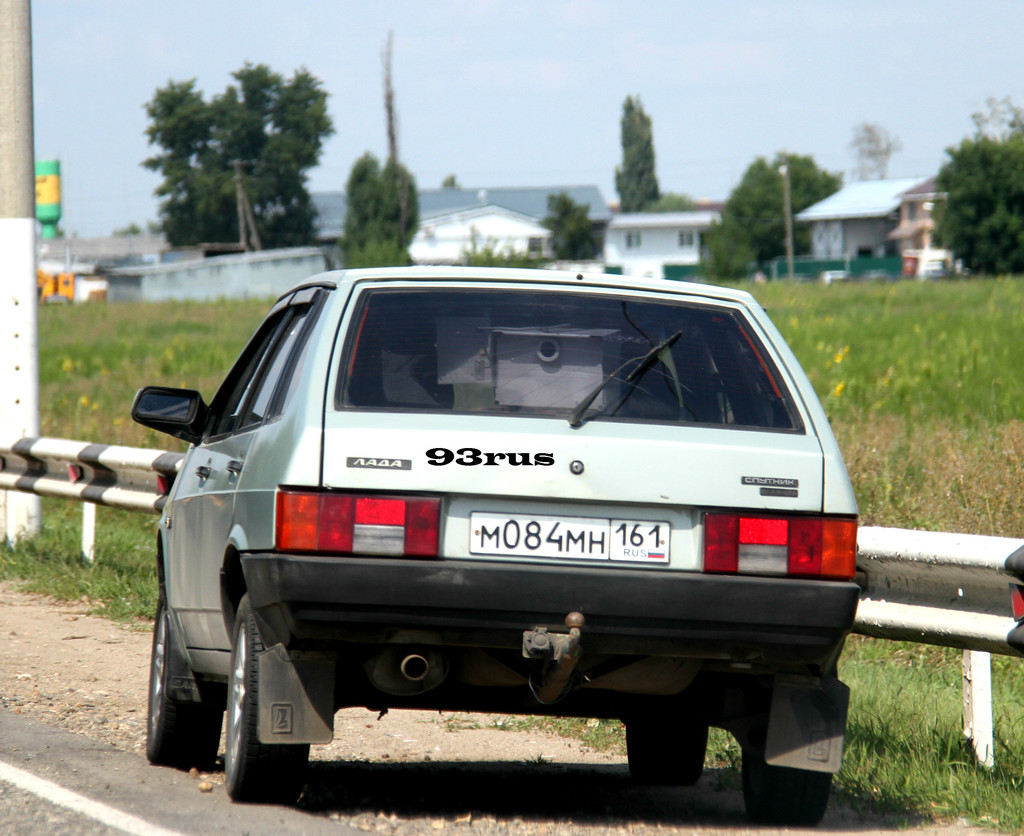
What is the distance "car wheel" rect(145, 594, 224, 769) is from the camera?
5422mm

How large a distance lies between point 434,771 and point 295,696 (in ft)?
5.00

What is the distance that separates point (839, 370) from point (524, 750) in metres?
17.9

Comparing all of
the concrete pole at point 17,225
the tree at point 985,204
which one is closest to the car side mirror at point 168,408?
the concrete pole at point 17,225

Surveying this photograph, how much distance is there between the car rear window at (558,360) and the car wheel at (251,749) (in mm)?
824

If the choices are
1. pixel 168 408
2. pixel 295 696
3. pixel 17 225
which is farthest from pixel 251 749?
pixel 17 225

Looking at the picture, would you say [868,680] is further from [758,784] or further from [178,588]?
[178,588]

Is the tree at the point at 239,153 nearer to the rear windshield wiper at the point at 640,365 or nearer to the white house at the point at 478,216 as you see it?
the white house at the point at 478,216

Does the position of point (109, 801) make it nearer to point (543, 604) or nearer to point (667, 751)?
point (543, 604)

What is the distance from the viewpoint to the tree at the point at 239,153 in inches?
4131

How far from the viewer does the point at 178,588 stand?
18.3 feet

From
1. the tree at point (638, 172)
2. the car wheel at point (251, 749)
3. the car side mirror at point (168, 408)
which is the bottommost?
the car wheel at point (251, 749)

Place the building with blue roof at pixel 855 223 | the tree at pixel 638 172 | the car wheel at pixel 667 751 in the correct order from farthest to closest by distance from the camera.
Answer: the tree at pixel 638 172 < the building with blue roof at pixel 855 223 < the car wheel at pixel 667 751

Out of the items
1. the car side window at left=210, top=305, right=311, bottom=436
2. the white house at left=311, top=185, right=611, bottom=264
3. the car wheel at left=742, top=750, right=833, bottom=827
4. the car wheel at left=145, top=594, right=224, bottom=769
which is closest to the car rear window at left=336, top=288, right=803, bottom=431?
the car side window at left=210, top=305, right=311, bottom=436

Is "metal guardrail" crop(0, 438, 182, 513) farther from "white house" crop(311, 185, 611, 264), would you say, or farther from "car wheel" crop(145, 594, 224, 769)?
"white house" crop(311, 185, 611, 264)
